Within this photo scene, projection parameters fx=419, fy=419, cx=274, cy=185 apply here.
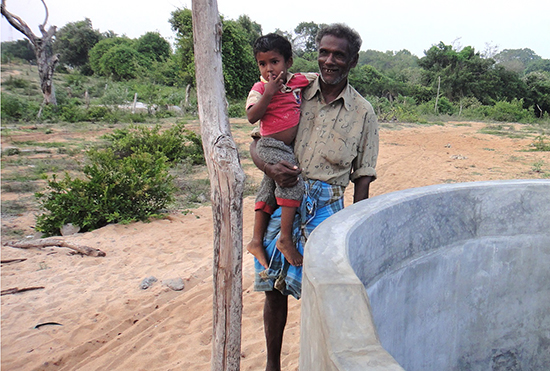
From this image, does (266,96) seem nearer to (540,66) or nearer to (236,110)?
(236,110)

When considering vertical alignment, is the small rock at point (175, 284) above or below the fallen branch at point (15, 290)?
above

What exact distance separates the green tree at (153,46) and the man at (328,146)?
30.3 m

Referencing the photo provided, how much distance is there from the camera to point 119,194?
5.70m

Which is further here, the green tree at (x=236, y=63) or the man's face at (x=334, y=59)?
the green tree at (x=236, y=63)

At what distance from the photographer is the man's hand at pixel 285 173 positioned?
5.85 ft

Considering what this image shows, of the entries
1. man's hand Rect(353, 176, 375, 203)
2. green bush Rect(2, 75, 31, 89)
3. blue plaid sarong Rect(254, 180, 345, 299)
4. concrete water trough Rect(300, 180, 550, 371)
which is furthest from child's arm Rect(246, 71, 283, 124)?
green bush Rect(2, 75, 31, 89)

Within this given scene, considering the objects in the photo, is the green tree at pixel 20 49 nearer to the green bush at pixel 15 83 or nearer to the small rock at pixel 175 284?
the green bush at pixel 15 83

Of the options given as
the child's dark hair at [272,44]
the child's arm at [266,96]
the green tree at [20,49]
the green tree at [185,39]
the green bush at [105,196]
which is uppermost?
the green tree at [20,49]

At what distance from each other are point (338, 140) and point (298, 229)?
17.4 inches

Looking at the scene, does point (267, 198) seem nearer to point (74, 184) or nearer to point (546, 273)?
point (546, 273)

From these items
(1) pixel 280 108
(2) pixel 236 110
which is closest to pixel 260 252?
(1) pixel 280 108

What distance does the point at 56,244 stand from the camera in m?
4.83

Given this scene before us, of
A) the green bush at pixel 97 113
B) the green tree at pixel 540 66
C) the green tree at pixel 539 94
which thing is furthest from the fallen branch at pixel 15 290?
the green tree at pixel 540 66

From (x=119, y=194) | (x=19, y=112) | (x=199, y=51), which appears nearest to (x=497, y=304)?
(x=199, y=51)
